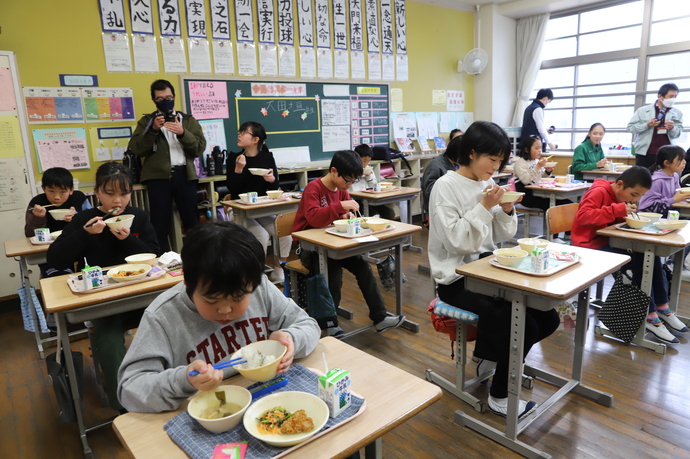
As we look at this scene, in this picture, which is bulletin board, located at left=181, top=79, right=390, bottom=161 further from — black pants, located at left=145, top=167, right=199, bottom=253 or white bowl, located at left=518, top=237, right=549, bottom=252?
white bowl, located at left=518, top=237, right=549, bottom=252

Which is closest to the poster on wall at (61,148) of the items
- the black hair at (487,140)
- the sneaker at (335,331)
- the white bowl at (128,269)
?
the white bowl at (128,269)

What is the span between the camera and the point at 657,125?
5457 millimetres

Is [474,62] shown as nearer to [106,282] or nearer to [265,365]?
[106,282]

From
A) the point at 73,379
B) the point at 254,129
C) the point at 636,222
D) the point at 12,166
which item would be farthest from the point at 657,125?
the point at 12,166

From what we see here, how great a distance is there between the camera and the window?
6285 mm

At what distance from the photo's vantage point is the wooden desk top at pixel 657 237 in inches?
94.4

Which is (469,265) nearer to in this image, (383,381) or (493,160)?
(493,160)

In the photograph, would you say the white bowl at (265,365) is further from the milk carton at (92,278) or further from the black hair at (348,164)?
the black hair at (348,164)

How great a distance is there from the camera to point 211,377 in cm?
96

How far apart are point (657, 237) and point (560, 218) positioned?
63cm

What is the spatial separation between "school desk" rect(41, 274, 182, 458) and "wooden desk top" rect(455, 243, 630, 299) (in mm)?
1354

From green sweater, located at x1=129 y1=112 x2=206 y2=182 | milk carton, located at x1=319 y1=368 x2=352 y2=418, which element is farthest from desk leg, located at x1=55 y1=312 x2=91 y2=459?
green sweater, located at x1=129 y1=112 x2=206 y2=182

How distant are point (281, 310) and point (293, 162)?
4.31 metres

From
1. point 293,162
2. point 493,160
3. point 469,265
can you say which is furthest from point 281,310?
point 293,162
